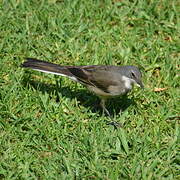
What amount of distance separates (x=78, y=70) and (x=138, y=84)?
1.13 meters

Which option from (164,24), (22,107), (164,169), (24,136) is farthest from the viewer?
(164,24)

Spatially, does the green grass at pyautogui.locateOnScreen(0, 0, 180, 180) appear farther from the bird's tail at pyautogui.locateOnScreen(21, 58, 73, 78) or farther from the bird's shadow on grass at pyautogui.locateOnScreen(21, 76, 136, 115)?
the bird's tail at pyautogui.locateOnScreen(21, 58, 73, 78)

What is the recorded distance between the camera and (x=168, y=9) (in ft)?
34.1

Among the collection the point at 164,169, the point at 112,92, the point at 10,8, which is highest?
the point at 10,8

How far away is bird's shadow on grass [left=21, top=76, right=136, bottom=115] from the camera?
8.31 meters

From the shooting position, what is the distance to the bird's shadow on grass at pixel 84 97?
8.31m

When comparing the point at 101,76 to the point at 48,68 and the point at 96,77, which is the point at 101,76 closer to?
the point at 96,77

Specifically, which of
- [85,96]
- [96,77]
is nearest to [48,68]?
[96,77]

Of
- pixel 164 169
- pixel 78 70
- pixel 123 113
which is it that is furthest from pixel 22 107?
pixel 164 169

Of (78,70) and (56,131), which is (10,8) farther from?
(56,131)

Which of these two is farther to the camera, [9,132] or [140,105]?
[140,105]

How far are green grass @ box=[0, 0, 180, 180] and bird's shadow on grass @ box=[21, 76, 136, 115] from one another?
0.07 ft

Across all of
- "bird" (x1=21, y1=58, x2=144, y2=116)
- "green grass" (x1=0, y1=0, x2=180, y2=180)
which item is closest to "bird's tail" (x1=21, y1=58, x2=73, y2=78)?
"bird" (x1=21, y1=58, x2=144, y2=116)

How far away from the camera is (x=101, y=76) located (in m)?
8.04
